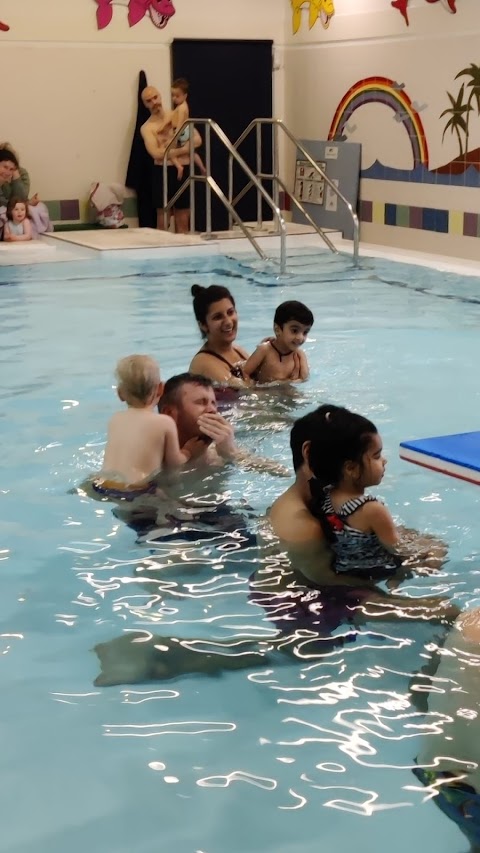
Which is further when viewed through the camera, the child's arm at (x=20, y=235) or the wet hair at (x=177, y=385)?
the child's arm at (x=20, y=235)

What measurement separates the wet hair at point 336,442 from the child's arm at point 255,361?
2748 millimetres

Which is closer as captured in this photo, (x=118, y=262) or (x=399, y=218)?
(x=118, y=262)

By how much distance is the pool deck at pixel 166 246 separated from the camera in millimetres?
12227

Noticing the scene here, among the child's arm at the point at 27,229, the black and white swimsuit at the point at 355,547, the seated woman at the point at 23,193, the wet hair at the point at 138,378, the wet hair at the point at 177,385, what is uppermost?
the seated woman at the point at 23,193

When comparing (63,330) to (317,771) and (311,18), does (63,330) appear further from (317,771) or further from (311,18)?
(311,18)

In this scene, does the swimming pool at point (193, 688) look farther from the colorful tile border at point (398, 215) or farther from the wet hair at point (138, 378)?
the colorful tile border at point (398, 215)

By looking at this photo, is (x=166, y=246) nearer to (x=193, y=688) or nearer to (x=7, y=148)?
(x=7, y=148)

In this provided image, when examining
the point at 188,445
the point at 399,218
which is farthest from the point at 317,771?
the point at 399,218

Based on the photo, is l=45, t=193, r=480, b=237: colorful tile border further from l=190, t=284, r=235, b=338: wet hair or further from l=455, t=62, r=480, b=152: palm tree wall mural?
l=190, t=284, r=235, b=338: wet hair

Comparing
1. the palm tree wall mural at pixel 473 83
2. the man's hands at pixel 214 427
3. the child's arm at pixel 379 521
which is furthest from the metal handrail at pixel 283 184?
the child's arm at pixel 379 521

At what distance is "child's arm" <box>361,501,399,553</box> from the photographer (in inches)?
144

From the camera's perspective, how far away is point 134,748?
298 cm

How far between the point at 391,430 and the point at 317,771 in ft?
10.7

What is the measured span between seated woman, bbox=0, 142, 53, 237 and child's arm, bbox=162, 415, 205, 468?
8.91m
